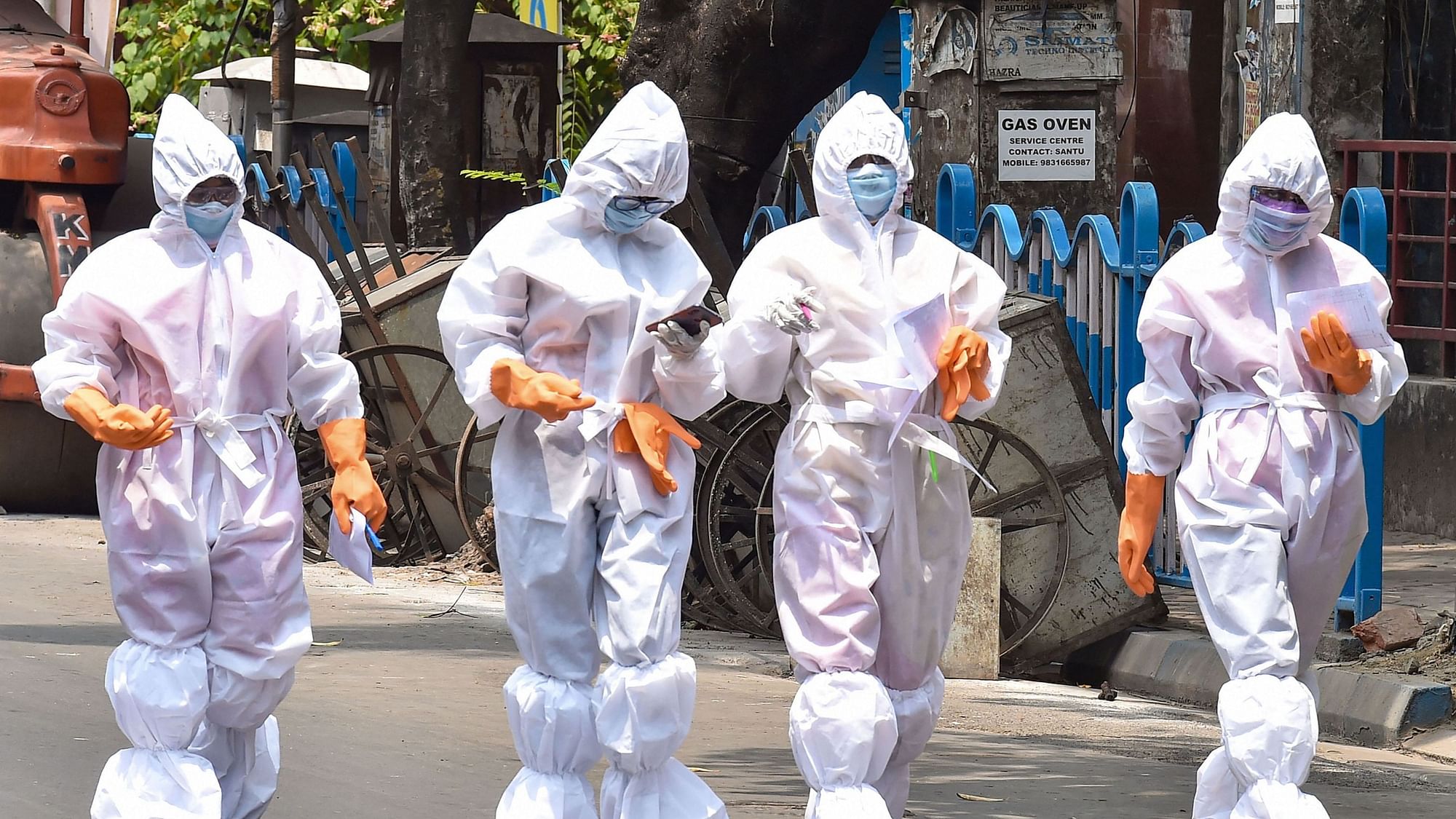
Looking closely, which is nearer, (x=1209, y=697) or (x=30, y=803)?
(x=30, y=803)

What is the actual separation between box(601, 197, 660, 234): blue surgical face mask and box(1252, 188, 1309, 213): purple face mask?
55.3 inches

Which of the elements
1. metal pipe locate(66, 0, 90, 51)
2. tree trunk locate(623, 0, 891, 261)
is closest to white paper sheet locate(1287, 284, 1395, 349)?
tree trunk locate(623, 0, 891, 261)

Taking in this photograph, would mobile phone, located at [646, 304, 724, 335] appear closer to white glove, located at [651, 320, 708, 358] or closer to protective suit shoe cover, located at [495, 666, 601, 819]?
white glove, located at [651, 320, 708, 358]

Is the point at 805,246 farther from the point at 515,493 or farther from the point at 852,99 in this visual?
the point at 515,493

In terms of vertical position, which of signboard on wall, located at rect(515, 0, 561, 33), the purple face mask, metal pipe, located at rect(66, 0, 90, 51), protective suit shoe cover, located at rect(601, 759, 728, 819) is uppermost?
signboard on wall, located at rect(515, 0, 561, 33)

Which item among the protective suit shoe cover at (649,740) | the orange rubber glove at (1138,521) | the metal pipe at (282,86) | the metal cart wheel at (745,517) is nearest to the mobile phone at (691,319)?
the protective suit shoe cover at (649,740)

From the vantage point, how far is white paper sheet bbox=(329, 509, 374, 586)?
520 cm

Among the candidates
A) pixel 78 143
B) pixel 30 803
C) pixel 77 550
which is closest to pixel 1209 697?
pixel 30 803

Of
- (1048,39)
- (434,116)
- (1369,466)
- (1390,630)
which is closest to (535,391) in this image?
(1369,466)

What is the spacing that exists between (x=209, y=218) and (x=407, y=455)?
498 cm

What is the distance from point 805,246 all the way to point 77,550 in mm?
6134

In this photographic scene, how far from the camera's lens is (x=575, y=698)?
498 cm

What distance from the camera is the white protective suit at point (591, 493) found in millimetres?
4945

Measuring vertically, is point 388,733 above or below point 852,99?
below
